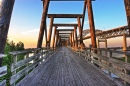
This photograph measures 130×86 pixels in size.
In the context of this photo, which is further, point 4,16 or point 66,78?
point 66,78

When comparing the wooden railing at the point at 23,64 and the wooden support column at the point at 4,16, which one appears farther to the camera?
the wooden railing at the point at 23,64

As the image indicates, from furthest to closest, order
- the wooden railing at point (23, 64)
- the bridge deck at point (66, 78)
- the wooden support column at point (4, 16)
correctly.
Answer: the bridge deck at point (66, 78) → the wooden railing at point (23, 64) → the wooden support column at point (4, 16)

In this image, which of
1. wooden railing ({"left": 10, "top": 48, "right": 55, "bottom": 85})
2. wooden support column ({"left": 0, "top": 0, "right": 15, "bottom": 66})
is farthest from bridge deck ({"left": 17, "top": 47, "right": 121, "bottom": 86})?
wooden support column ({"left": 0, "top": 0, "right": 15, "bottom": 66})

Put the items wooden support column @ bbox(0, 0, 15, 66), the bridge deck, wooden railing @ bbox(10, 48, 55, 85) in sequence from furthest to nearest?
the bridge deck < wooden railing @ bbox(10, 48, 55, 85) < wooden support column @ bbox(0, 0, 15, 66)

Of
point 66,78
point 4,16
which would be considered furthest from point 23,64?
point 4,16

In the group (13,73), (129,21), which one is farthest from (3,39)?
(129,21)

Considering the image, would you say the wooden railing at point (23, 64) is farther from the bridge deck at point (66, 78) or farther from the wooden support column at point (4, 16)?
the wooden support column at point (4, 16)

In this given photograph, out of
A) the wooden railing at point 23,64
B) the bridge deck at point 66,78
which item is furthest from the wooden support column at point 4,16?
the bridge deck at point 66,78

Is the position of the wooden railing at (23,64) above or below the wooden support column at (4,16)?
below

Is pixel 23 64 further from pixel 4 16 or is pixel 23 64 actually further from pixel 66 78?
pixel 4 16

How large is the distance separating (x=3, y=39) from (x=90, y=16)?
29.5 feet

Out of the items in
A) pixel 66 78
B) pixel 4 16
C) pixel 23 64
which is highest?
pixel 4 16

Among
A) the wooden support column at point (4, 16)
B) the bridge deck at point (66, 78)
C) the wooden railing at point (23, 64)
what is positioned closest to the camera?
the wooden support column at point (4, 16)

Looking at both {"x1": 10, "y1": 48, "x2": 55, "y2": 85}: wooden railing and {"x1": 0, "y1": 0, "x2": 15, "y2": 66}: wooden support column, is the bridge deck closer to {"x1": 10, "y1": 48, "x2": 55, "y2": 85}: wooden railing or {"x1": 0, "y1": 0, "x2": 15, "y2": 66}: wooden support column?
{"x1": 10, "y1": 48, "x2": 55, "y2": 85}: wooden railing
